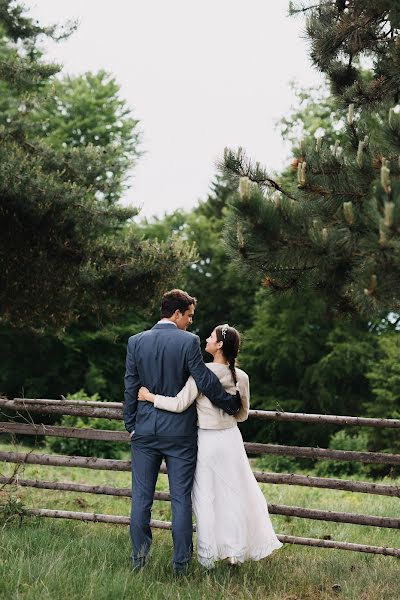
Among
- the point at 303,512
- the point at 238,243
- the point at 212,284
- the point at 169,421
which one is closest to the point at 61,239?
the point at 303,512

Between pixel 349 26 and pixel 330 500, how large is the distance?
733 cm

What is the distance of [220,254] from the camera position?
30.7m

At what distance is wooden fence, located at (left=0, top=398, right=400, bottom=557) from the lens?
7.09m

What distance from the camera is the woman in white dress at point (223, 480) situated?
19.9 feet

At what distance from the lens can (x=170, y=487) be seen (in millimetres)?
6098


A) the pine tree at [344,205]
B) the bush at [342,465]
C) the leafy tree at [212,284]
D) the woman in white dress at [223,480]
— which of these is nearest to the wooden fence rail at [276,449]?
the woman in white dress at [223,480]

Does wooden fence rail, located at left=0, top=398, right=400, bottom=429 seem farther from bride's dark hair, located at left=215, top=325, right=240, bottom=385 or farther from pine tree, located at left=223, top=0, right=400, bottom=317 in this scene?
pine tree, located at left=223, top=0, right=400, bottom=317

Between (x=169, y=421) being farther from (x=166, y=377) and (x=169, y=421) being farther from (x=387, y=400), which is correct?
(x=387, y=400)

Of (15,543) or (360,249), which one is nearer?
(360,249)

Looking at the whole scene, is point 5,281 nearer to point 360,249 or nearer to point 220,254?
point 360,249

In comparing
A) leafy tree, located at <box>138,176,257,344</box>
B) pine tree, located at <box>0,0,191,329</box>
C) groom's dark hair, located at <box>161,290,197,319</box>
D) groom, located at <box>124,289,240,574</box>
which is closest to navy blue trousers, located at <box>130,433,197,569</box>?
groom, located at <box>124,289,240,574</box>

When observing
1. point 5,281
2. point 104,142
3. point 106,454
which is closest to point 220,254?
point 104,142

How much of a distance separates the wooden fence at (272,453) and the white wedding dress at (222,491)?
105 centimetres

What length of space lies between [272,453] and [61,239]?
7.49 metres
